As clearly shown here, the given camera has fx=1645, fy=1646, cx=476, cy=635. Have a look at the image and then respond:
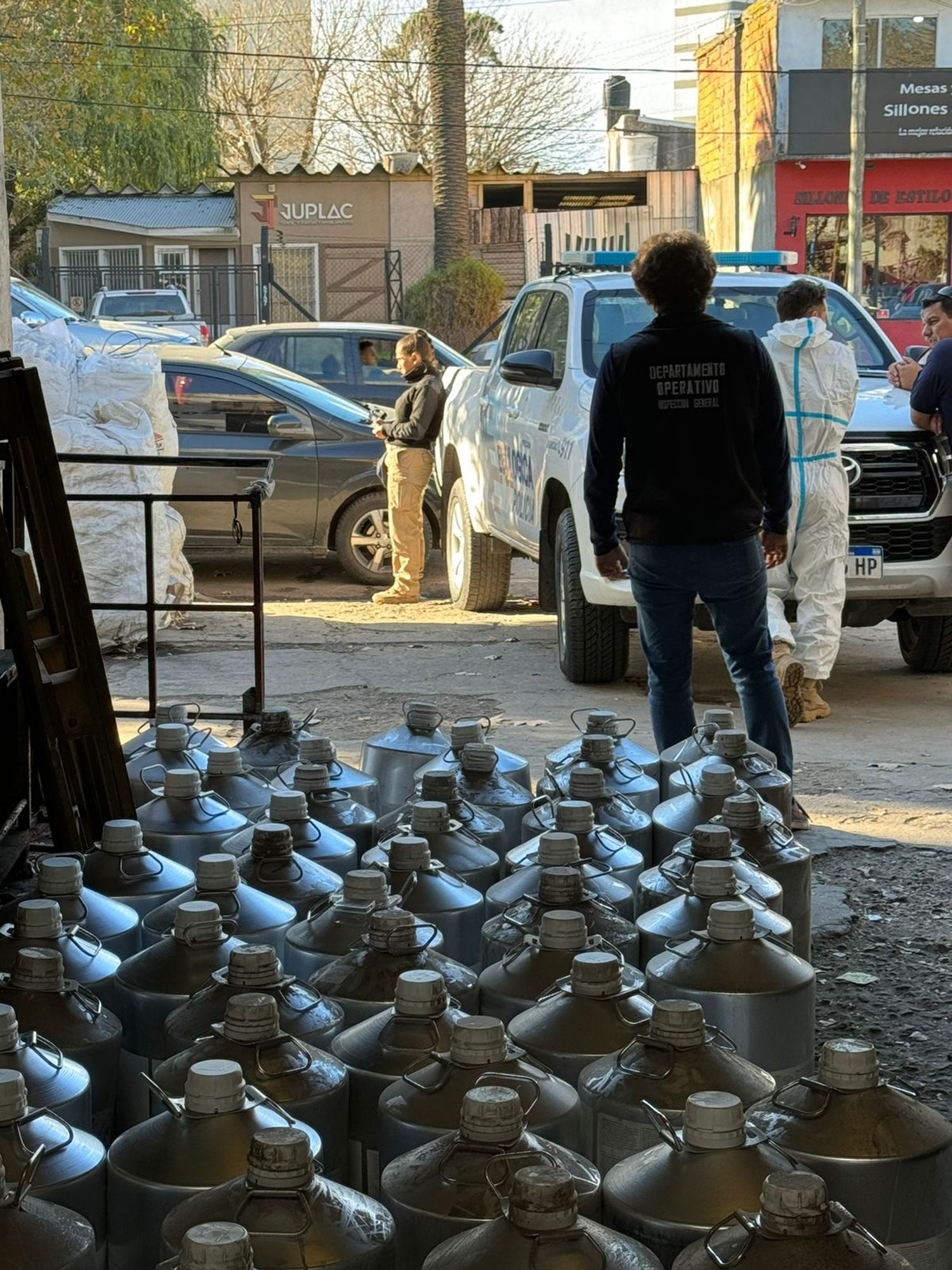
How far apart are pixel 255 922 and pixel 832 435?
5.49 meters

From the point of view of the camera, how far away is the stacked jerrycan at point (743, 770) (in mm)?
4180

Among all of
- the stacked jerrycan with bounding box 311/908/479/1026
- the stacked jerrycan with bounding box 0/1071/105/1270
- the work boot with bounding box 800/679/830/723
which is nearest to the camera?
the stacked jerrycan with bounding box 0/1071/105/1270

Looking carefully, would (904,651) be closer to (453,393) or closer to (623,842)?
(453,393)

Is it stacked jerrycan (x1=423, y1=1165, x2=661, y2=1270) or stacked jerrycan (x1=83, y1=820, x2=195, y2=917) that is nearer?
stacked jerrycan (x1=423, y1=1165, x2=661, y2=1270)

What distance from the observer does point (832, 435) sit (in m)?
7.89

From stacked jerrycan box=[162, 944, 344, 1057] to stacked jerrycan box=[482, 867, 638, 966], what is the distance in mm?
448

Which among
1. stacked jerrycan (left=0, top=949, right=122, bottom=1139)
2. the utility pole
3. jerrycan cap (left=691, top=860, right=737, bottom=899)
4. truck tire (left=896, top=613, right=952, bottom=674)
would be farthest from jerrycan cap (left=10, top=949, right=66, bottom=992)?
the utility pole

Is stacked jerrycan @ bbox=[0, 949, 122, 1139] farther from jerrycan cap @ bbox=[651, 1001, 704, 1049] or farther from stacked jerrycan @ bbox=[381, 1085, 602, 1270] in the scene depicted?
jerrycan cap @ bbox=[651, 1001, 704, 1049]

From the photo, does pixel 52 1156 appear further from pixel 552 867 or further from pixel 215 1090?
pixel 552 867

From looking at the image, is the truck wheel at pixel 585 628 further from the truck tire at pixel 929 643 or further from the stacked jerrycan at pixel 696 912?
the stacked jerrycan at pixel 696 912

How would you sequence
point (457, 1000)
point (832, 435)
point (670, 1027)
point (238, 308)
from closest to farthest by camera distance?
point (670, 1027) → point (457, 1000) → point (832, 435) → point (238, 308)

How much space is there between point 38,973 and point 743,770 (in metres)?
2.12

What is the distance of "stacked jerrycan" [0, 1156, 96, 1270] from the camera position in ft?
6.15

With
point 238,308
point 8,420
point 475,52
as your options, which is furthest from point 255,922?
point 475,52
